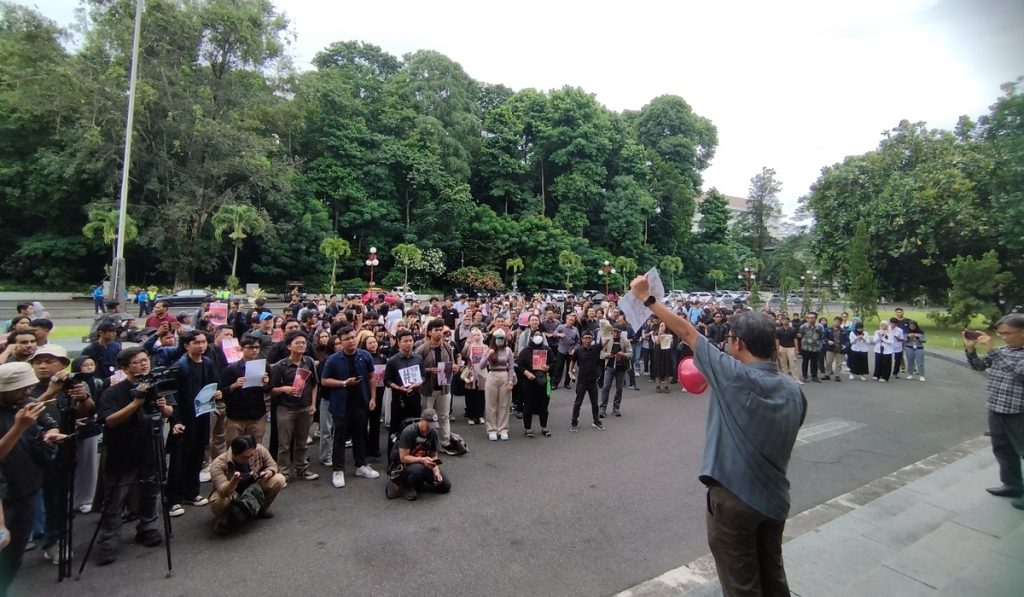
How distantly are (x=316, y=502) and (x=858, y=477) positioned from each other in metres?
7.05

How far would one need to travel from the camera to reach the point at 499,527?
503 cm

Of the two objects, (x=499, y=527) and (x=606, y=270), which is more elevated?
(x=606, y=270)

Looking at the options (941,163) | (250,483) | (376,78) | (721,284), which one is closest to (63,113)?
(376,78)

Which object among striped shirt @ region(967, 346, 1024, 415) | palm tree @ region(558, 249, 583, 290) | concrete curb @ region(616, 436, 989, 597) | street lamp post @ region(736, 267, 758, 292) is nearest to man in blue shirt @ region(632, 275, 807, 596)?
concrete curb @ region(616, 436, 989, 597)

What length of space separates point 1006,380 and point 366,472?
7.49 metres

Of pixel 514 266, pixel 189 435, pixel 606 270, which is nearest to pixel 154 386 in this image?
pixel 189 435

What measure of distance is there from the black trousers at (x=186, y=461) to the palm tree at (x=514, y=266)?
3627 cm

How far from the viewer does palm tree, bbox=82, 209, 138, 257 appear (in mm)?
25656

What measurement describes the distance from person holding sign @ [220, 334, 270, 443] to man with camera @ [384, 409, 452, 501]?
1.71 meters

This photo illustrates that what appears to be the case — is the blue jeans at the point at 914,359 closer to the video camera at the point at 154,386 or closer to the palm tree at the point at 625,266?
the video camera at the point at 154,386

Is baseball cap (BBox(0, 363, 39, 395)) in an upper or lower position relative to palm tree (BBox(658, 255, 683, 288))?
lower

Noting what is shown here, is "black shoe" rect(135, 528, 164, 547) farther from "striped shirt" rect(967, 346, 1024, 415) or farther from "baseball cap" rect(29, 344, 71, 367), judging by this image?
"striped shirt" rect(967, 346, 1024, 415)

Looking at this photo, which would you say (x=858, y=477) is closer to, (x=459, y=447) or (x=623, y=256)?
(x=459, y=447)

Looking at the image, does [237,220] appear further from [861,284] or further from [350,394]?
[861,284]
